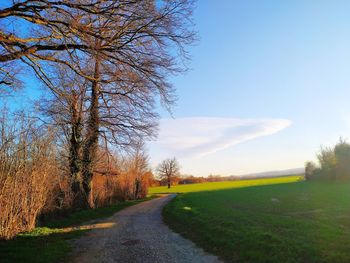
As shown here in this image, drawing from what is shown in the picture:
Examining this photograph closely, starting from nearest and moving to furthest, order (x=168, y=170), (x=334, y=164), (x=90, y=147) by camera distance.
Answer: (x=90, y=147)
(x=334, y=164)
(x=168, y=170)

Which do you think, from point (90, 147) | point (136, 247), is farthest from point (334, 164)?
point (136, 247)

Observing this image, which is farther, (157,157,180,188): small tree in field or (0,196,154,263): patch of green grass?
(157,157,180,188): small tree in field

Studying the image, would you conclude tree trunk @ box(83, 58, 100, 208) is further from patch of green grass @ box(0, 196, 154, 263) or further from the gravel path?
the gravel path

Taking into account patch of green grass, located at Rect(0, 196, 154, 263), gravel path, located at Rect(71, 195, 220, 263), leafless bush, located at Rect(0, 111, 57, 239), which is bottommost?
gravel path, located at Rect(71, 195, 220, 263)

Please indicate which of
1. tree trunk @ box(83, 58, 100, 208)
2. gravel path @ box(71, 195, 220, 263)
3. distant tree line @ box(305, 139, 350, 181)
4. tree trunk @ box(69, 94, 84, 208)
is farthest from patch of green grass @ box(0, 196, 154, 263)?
distant tree line @ box(305, 139, 350, 181)

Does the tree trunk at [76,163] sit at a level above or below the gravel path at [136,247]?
above

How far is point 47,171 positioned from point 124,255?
6651 millimetres

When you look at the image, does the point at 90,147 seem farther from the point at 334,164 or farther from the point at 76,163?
the point at 334,164

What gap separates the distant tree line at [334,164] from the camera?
4447 cm

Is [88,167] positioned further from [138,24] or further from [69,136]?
[138,24]

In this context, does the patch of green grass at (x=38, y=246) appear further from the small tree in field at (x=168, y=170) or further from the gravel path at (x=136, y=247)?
the small tree in field at (x=168, y=170)

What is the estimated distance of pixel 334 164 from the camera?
4553cm

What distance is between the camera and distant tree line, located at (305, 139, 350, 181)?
44.5 meters

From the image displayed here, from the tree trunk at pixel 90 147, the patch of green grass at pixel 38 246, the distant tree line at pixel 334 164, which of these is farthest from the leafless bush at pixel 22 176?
the distant tree line at pixel 334 164
